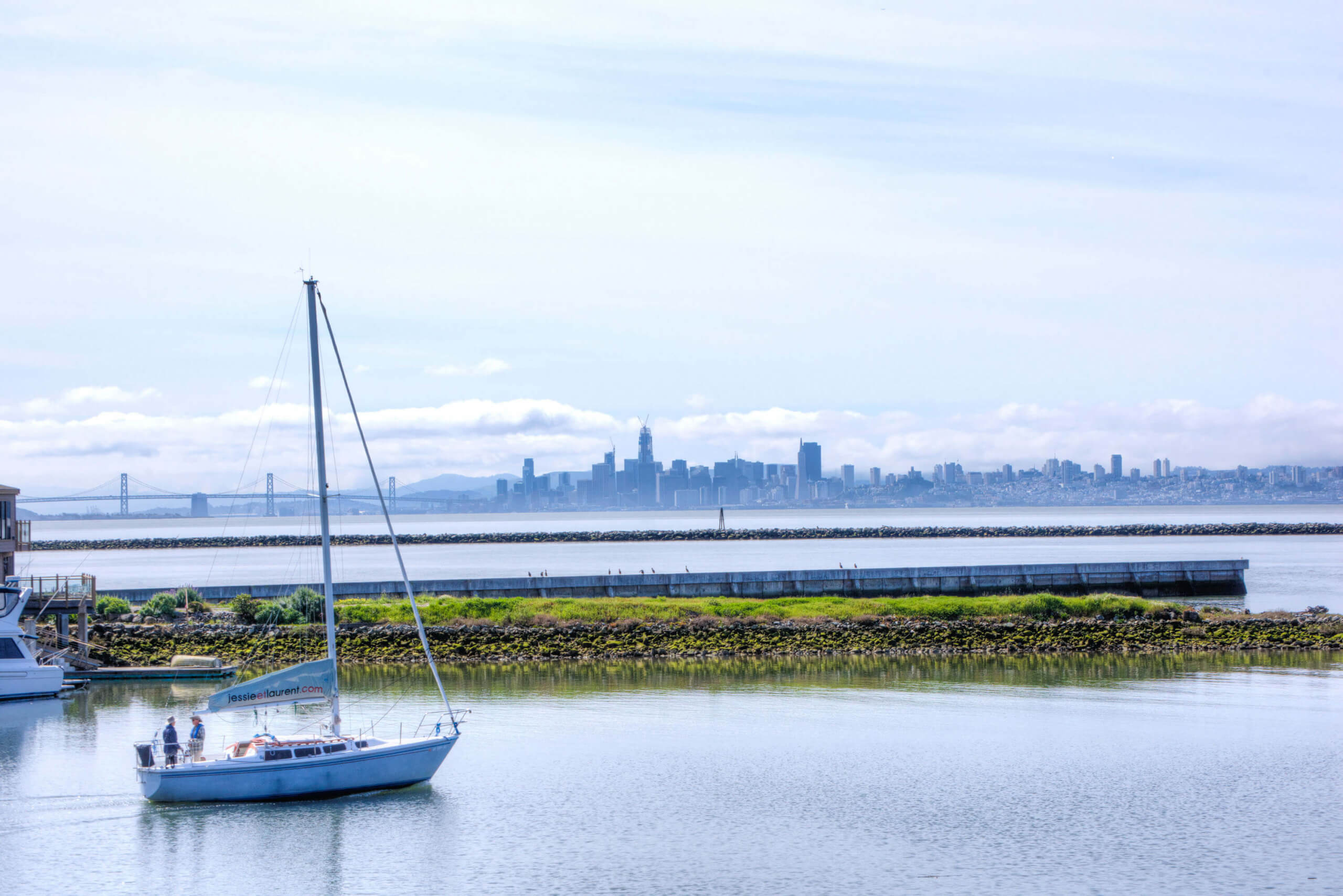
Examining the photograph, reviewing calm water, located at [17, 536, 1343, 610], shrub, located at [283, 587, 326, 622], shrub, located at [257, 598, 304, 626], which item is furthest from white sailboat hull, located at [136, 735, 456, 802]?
calm water, located at [17, 536, 1343, 610]

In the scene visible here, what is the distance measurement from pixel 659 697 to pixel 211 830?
1798cm

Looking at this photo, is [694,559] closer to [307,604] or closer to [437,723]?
[307,604]

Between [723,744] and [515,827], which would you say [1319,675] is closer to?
[723,744]

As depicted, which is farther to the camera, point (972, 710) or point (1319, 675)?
point (1319, 675)

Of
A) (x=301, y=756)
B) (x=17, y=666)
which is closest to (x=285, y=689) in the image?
(x=301, y=756)

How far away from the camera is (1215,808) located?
2673 cm

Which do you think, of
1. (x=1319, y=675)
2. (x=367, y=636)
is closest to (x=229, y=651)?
(x=367, y=636)

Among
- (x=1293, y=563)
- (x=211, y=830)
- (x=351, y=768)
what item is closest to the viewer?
(x=211, y=830)

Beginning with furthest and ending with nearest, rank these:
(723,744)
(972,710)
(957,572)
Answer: (957,572) → (972,710) → (723,744)

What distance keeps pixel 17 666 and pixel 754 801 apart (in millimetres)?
27645

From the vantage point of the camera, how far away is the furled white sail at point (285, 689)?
27.5m

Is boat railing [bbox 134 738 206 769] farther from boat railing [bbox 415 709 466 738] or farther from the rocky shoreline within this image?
the rocky shoreline

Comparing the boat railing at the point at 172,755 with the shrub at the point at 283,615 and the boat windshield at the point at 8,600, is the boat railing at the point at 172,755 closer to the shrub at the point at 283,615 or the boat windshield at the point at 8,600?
the boat windshield at the point at 8,600

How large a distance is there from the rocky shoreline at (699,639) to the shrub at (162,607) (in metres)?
3.22
